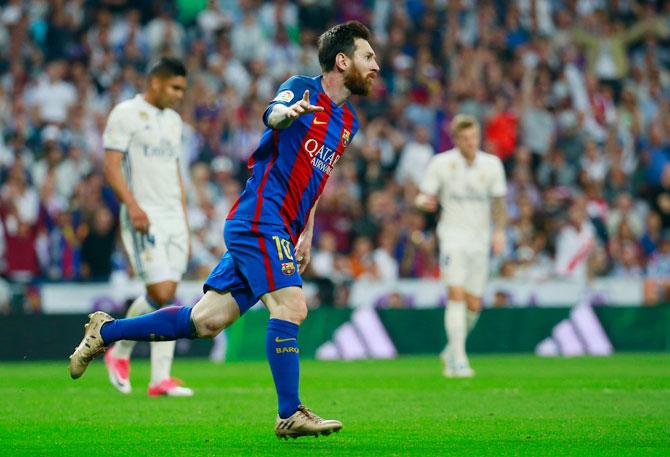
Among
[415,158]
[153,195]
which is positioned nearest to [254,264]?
[153,195]

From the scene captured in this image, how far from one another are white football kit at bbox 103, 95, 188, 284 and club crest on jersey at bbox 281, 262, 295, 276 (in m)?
3.61

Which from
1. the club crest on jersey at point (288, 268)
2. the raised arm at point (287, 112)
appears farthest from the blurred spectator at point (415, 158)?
the raised arm at point (287, 112)

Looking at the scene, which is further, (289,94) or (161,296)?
(161,296)

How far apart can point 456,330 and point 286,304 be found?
6.33 m

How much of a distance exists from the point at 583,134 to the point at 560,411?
14445 mm

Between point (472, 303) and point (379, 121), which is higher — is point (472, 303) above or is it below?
below

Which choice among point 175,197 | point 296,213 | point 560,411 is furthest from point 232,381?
point 296,213

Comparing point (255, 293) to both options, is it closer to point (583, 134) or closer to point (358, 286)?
point (358, 286)

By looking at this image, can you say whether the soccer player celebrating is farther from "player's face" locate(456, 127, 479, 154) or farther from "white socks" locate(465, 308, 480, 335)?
"white socks" locate(465, 308, 480, 335)

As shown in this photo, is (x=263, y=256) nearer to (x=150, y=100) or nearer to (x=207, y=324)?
(x=207, y=324)

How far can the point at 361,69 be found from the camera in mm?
7945

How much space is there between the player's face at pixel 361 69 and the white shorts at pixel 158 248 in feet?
12.0

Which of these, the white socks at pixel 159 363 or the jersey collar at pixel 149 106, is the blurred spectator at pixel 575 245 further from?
the white socks at pixel 159 363

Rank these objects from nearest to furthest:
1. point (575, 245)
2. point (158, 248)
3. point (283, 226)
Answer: point (283, 226), point (158, 248), point (575, 245)
